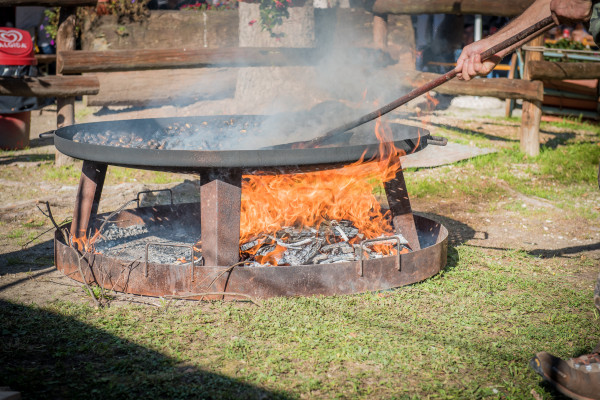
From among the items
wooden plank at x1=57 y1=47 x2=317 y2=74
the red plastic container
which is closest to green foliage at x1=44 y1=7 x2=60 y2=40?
the red plastic container

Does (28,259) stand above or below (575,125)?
below

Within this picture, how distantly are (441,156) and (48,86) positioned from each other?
4.67 metres

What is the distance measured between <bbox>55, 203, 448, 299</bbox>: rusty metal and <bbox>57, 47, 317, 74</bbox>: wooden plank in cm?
349

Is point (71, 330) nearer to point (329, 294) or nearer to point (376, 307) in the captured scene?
point (329, 294)

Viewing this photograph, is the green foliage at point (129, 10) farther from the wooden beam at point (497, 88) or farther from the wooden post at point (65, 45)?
the wooden beam at point (497, 88)

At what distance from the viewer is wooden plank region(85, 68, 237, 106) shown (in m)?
9.28

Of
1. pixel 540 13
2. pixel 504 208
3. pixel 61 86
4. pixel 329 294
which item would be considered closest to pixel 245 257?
pixel 329 294

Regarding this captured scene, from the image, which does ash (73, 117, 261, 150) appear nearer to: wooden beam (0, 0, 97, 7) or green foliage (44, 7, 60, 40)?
wooden beam (0, 0, 97, 7)

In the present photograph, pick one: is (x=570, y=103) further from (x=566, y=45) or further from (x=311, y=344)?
(x=311, y=344)

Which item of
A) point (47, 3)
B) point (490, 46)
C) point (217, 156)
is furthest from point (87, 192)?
point (47, 3)

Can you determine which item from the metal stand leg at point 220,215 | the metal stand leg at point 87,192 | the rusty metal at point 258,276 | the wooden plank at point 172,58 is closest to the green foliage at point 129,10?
the wooden plank at point 172,58

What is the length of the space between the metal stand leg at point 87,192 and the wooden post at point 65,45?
3153mm

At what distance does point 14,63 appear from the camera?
6.70 metres

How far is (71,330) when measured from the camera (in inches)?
109
